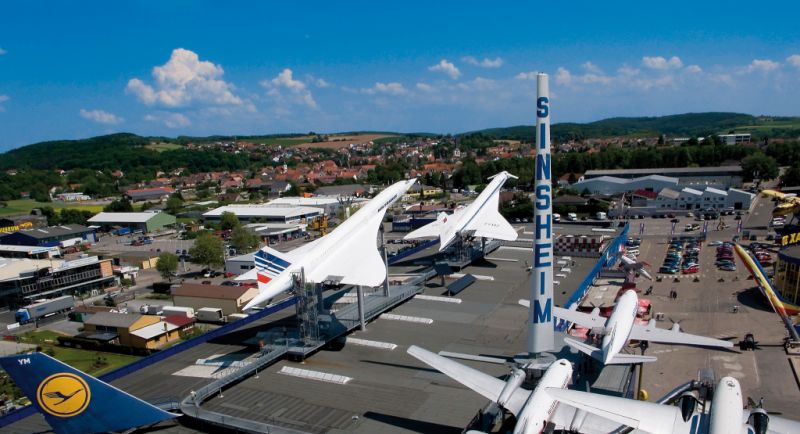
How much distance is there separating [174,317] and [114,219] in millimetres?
86994

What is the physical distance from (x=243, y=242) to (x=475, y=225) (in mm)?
48007

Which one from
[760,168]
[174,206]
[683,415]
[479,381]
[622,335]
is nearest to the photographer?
[683,415]

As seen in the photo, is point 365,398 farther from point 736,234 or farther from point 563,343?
point 736,234

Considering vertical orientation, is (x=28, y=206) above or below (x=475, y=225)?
below

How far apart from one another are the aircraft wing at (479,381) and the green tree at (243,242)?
70004 mm

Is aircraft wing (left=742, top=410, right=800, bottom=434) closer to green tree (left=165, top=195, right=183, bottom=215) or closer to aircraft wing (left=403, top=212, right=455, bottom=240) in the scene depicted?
aircraft wing (left=403, top=212, right=455, bottom=240)

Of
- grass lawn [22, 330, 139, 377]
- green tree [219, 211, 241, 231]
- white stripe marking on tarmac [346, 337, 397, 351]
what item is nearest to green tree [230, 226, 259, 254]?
green tree [219, 211, 241, 231]

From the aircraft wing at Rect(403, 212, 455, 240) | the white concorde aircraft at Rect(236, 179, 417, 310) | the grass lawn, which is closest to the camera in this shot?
the white concorde aircraft at Rect(236, 179, 417, 310)

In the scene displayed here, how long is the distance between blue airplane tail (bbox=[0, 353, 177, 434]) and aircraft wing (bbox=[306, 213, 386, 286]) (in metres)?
15.2

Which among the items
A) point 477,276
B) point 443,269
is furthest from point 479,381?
point 477,276

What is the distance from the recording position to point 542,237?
83.4 feet

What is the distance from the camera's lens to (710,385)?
25.7 meters

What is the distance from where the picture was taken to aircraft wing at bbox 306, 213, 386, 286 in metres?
35.9

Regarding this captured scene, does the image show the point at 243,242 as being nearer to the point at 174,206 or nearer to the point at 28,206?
the point at 174,206
